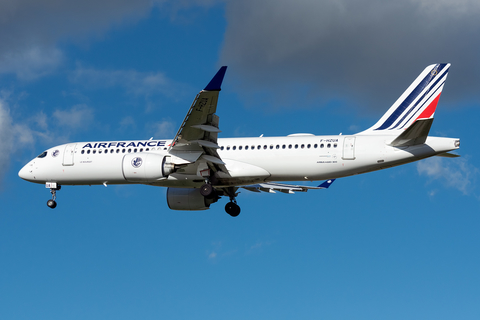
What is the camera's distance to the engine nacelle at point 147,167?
27953 mm

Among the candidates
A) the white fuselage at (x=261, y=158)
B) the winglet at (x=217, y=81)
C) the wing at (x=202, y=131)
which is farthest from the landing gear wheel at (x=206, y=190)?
the winglet at (x=217, y=81)

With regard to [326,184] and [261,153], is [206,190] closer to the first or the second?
[261,153]

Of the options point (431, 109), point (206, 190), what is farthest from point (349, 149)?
point (206, 190)

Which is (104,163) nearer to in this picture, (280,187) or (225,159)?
(225,159)

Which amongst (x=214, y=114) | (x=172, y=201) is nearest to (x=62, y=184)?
(x=172, y=201)

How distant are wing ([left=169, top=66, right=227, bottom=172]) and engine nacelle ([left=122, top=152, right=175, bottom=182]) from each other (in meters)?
0.66

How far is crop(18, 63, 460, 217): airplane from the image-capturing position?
26719 millimetres

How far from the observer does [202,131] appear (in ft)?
87.2

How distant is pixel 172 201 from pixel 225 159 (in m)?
5.29

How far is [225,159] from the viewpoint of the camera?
1167 inches

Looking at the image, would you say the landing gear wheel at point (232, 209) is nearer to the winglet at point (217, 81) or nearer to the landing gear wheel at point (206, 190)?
the landing gear wheel at point (206, 190)

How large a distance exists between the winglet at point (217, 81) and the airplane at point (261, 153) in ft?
4.90

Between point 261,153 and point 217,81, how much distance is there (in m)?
6.46

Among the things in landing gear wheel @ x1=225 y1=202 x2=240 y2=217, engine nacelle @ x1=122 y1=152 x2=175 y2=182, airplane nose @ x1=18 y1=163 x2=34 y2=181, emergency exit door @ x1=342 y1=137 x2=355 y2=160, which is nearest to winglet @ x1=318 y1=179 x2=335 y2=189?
landing gear wheel @ x1=225 y1=202 x2=240 y2=217
